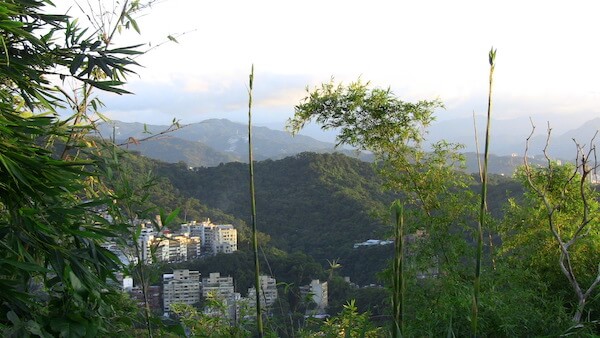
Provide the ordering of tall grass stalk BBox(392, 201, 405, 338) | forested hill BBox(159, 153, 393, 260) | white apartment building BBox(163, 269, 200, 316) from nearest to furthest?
tall grass stalk BBox(392, 201, 405, 338) < white apartment building BBox(163, 269, 200, 316) < forested hill BBox(159, 153, 393, 260)

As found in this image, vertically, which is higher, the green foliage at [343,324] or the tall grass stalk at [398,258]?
the tall grass stalk at [398,258]

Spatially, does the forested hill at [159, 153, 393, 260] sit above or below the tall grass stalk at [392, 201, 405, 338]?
below

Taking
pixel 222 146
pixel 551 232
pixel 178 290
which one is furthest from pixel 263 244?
pixel 222 146

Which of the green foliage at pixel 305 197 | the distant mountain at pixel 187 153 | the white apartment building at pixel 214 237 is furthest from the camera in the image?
the distant mountain at pixel 187 153

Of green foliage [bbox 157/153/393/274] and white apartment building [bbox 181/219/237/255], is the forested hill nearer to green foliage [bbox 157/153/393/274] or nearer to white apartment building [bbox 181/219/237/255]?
green foliage [bbox 157/153/393/274]

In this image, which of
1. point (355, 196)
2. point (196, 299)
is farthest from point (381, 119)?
point (355, 196)

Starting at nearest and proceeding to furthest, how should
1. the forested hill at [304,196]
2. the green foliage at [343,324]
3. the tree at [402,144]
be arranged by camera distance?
the green foliage at [343,324] < the tree at [402,144] < the forested hill at [304,196]

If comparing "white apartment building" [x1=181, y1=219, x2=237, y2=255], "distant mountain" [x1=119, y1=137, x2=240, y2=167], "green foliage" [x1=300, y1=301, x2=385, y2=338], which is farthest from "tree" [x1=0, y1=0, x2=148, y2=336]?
"distant mountain" [x1=119, y1=137, x2=240, y2=167]

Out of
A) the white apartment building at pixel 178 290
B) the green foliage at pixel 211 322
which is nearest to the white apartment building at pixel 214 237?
the white apartment building at pixel 178 290

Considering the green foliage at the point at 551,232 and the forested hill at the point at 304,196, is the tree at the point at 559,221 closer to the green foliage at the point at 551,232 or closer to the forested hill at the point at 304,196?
the green foliage at the point at 551,232
